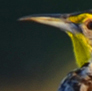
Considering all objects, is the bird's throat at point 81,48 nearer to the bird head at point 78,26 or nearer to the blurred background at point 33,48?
the bird head at point 78,26

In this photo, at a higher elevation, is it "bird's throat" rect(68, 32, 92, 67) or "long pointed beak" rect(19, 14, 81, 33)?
"long pointed beak" rect(19, 14, 81, 33)

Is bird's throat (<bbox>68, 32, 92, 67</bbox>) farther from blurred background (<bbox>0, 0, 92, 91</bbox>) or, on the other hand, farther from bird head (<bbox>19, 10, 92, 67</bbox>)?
blurred background (<bbox>0, 0, 92, 91</bbox>)

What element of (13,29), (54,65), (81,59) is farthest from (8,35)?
(81,59)

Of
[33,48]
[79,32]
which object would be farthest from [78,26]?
[33,48]

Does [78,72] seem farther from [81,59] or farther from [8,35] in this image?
[8,35]

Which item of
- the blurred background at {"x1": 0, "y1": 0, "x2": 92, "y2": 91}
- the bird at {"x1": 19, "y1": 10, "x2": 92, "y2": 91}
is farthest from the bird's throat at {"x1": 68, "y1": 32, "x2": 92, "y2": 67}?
the blurred background at {"x1": 0, "y1": 0, "x2": 92, "y2": 91}
